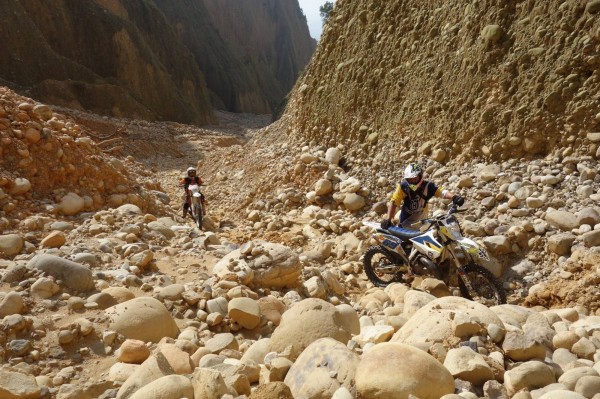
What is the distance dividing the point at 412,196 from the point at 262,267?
1.83 m

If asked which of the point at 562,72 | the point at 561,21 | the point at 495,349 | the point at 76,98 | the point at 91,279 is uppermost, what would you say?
the point at 76,98

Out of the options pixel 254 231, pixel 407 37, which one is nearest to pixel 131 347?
pixel 254 231

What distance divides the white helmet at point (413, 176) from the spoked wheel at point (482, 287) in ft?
3.37

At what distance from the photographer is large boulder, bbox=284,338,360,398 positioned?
2277 millimetres

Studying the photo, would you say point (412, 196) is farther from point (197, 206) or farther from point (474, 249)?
point (197, 206)

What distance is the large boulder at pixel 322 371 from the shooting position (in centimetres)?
228

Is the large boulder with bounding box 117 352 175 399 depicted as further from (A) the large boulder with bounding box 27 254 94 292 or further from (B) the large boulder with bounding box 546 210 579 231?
(B) the large boulder with bounding box 546 210 579 231

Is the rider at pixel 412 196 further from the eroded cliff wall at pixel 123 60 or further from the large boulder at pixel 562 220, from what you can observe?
the eroded cliff wall at pixel 123 60

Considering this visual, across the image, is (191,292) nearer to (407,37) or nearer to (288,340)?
(288,340)

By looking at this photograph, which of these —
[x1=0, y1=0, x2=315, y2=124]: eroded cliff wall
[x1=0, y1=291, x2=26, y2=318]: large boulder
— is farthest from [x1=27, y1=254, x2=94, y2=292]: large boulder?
[x1=0, y1=0, x2=315, y2=124]: eroded cliff wall

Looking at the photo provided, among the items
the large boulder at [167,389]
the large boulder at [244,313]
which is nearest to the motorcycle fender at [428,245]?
the large boulder at [244,313]

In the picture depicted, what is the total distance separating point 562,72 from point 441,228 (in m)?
2.74

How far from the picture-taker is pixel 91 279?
4035mm

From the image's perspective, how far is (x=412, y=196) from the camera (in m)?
5.36
